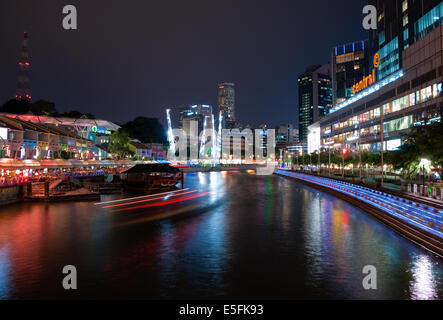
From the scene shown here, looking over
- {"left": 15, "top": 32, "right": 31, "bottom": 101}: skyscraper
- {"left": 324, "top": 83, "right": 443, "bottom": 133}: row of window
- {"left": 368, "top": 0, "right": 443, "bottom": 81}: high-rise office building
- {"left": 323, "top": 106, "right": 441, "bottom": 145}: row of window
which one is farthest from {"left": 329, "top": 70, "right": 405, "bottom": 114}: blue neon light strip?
{"left": 15, "top": 32, "right": 31, "bottom": 101}: skyscraper

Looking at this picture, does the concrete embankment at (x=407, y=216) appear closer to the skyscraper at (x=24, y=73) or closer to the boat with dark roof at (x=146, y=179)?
the boat with dark roof at (x=146, y=179)

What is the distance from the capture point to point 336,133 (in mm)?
128250

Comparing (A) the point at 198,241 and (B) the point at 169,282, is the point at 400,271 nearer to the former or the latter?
(B) the point at 169,282

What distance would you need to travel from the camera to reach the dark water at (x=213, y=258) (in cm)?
1250

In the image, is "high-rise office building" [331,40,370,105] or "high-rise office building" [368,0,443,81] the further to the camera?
"high-rise office building" [331,40,370,105]

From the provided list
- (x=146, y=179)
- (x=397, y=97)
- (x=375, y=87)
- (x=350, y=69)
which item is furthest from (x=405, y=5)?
(x=350, y=69)

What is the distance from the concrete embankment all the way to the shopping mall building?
1319 cm

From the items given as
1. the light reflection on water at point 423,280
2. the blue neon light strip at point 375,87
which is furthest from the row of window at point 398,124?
the light reflection on water at point 423,280

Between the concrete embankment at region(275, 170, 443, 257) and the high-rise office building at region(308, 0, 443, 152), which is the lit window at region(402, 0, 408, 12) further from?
the concrete embankment at region(275, 170, 443, 257)

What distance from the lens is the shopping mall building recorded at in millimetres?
63656

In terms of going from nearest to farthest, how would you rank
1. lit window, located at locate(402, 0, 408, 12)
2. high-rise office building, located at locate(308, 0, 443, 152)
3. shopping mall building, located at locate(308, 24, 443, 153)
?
shopping mall building, located at locate(308, 24, 443, 153)
high-rise office building, located at locate(308, 0, 443, 152)
lit window, located at locate(402, 0, 408, 12)

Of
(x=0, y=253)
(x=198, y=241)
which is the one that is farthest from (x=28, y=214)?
(x=198, y=241)

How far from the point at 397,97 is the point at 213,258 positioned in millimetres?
74950
